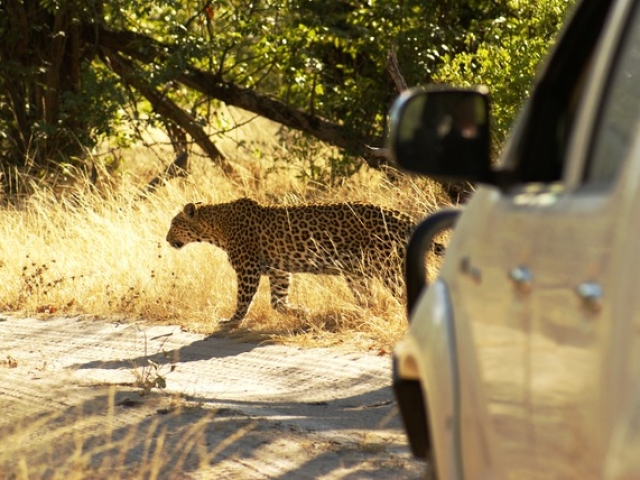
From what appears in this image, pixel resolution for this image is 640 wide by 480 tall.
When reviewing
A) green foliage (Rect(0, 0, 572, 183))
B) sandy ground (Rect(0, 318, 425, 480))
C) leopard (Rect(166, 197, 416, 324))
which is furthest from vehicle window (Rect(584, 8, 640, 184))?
green foliage (Rect(0, 0, 572, 183))

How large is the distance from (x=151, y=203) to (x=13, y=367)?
5.31 meters

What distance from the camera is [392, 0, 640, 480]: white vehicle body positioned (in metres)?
2.09

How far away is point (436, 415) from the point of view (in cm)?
303

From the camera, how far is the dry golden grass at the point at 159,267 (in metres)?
9.09

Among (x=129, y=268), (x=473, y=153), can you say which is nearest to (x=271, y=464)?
(x=473, y=153)

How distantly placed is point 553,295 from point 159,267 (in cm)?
856

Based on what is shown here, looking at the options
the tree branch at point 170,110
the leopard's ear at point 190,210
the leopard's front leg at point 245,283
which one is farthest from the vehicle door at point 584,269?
the tree branch at point 170,110

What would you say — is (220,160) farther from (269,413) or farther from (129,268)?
(269,413)

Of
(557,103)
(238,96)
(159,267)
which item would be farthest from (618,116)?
(238,96)

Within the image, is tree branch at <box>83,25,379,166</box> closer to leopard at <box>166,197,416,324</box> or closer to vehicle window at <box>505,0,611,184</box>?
leopard at <box>166,197,416,324</box>

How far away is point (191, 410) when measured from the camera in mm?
6480

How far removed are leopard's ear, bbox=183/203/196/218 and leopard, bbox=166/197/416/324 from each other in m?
0.35

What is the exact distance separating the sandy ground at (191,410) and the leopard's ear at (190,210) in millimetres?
1275

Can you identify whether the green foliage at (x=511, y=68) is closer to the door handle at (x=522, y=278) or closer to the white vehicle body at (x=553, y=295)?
the white vehicle body at (x=553, y=295)
